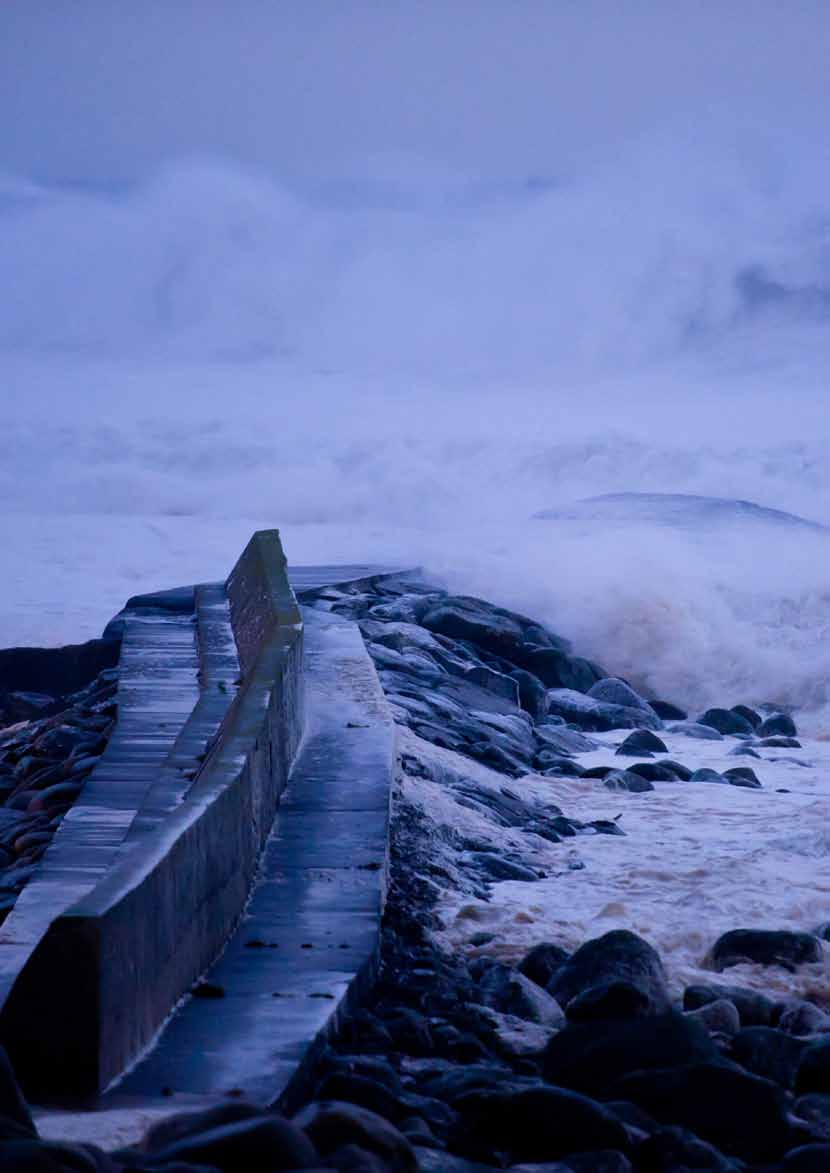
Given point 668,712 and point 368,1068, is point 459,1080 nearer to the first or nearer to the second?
point 368,1068

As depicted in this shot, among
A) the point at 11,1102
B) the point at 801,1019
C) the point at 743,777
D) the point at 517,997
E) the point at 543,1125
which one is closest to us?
the point at 11,1102

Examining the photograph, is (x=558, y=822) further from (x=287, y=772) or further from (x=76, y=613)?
(x=76, y=613)

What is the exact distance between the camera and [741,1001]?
15.3ft

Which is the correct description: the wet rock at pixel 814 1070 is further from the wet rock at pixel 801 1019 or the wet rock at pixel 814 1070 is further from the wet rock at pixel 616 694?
the wet rock at pixel 616 694

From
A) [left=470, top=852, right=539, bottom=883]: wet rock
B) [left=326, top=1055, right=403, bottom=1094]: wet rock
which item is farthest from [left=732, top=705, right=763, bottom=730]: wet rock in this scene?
[left=326, top=1055, right=403, bottom=1094]: wet rock

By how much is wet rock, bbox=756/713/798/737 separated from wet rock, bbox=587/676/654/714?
0.87m

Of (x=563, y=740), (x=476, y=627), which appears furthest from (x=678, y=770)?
(x=476, y=627)

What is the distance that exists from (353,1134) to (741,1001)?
1.85 metres

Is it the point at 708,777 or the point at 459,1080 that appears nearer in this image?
the point at 459,1080

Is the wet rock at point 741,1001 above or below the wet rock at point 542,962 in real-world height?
below

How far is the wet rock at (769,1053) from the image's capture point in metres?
4.14

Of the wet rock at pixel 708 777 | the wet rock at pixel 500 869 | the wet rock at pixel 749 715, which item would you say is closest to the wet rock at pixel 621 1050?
the wet rock at pixel 500 869

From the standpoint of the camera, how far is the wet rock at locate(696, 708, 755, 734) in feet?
41.5

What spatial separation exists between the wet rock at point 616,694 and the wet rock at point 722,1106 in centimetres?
927
